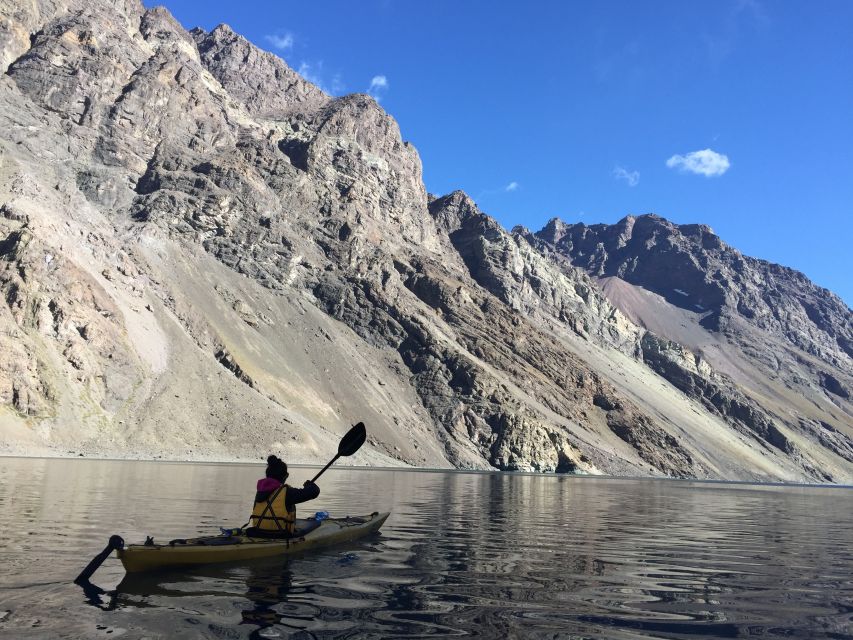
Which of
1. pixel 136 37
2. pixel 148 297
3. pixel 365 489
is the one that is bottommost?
pixel 365 489

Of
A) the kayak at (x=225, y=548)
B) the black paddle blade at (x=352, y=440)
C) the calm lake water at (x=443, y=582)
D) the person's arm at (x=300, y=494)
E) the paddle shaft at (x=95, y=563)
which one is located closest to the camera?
the calm lake water at (x=443, y=582)

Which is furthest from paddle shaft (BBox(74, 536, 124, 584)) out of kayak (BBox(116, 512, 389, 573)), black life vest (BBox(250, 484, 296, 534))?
black life vest (BBox(250, 484, 296, 534))

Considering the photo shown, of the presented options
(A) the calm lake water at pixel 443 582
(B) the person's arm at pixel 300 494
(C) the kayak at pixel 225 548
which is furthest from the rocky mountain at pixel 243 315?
(B) the person's arm at pixel 300 494

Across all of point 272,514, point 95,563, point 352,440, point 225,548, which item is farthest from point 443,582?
point 352,440

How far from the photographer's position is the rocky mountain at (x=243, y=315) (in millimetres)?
86312

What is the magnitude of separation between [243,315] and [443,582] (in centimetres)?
11122

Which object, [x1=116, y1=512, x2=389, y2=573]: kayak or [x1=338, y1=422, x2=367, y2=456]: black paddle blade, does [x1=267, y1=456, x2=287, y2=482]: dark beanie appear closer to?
[x1=116, y1=512, x2=389, y2=573]: kayak

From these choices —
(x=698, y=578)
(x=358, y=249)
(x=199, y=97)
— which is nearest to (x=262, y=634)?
(x=698, y=578)

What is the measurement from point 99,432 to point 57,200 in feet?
180

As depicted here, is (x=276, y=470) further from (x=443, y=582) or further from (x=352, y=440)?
(x=352, y=440)

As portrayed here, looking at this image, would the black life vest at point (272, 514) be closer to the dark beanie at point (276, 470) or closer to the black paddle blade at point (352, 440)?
the dark beanie at point (276, 470)

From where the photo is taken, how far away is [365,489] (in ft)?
159

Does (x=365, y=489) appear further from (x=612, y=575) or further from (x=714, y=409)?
(x=714, y=409)

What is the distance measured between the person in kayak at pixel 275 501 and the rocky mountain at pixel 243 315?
65688 millimetres
